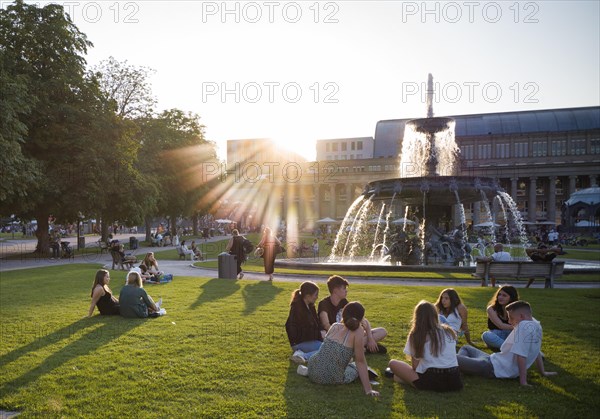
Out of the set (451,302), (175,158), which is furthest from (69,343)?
(175,158)

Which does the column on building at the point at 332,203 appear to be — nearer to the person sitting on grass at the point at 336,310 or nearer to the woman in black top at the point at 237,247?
the woman in black top at the point at 237,247

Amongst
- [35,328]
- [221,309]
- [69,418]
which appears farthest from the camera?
[221,309]

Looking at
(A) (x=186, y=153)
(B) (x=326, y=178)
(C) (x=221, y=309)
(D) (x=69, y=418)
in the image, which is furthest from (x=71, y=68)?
(B) (x=326, y=178)

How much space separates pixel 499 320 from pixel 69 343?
758 cm

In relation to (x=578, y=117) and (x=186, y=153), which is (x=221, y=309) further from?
(x=578, y=117)

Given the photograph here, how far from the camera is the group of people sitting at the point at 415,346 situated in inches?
235

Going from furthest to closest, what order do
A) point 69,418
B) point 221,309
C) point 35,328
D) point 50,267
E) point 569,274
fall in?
point 50,267 → point 569,274 → point 221,309 → point 35,328 → point 69,418

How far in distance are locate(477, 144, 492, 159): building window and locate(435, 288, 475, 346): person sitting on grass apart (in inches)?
3661

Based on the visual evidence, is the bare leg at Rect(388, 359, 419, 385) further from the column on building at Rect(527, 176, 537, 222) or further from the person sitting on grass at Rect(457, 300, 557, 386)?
the column on building at Rect(527, 176, 537, 222)

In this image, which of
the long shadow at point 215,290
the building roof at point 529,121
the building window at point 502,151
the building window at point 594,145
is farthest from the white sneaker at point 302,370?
the building window at point 594,145

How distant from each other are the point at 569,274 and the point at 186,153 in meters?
40.0

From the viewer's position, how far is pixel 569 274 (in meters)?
19.2

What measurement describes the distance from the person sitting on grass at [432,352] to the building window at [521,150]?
9578 centimetres

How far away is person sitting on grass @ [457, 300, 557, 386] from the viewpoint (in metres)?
6.44
